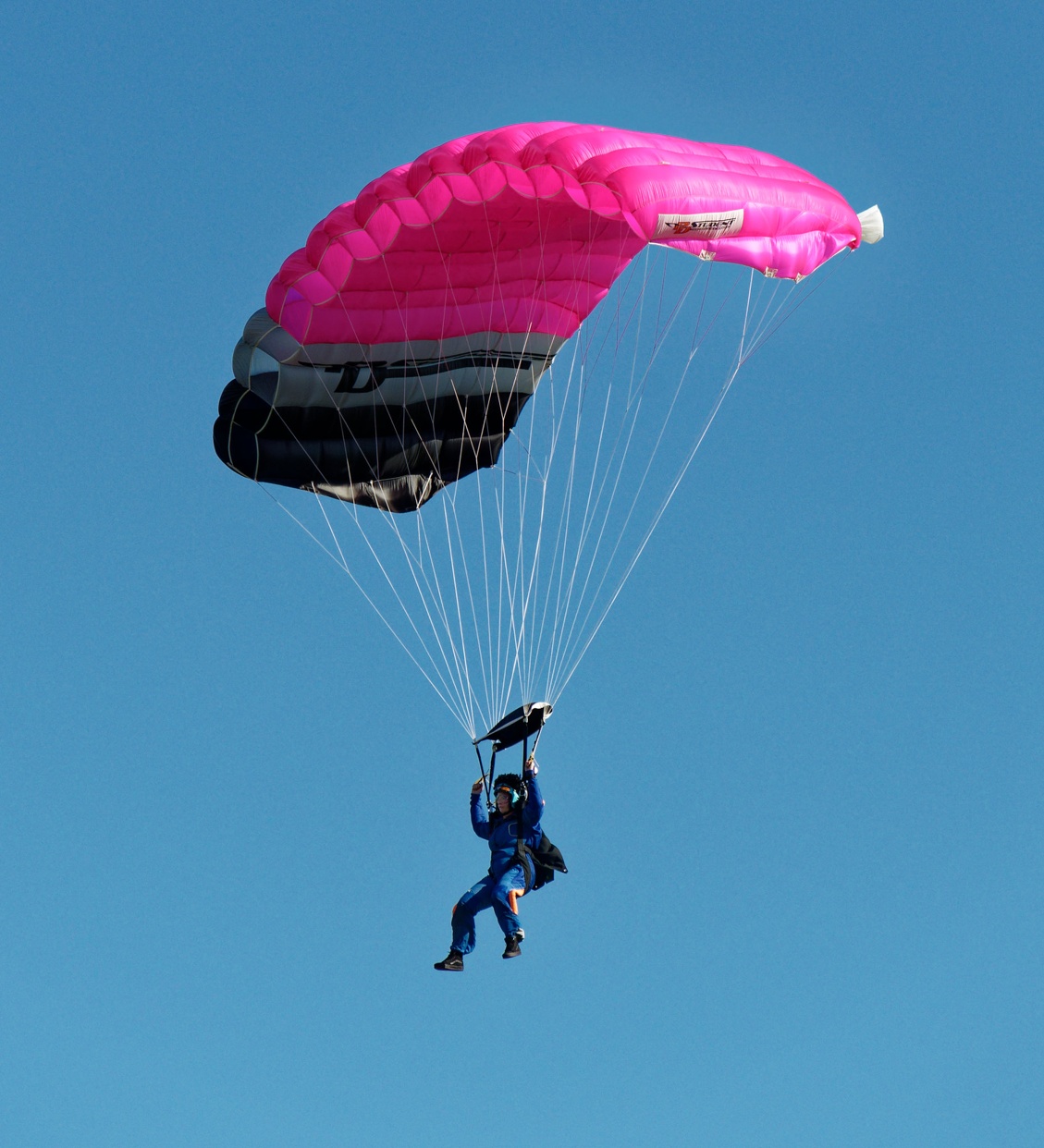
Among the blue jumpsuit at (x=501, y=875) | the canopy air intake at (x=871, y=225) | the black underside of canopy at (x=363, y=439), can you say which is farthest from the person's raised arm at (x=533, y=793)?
the canopy air intake at (x=871, y=225)

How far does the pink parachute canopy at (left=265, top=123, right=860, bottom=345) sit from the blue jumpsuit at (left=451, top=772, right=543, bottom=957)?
167 inches

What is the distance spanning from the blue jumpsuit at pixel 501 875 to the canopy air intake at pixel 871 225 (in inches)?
204

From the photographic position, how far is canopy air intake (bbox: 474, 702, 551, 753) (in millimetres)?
16484

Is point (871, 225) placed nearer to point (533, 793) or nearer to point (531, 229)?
point (531, 229)

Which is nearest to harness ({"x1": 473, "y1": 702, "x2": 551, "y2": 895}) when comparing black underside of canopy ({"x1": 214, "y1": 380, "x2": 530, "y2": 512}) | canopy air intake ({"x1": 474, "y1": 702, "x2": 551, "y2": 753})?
canopy air intake ({"x1": 474, "y1": 702, "x2": 551, "y2": 753})

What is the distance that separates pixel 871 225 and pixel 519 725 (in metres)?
5.00

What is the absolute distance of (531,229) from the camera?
17.3 metres

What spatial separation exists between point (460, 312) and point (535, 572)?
2445 mm

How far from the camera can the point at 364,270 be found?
17156 millimetres

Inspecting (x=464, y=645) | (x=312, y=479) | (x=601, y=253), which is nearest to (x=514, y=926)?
(x=464, y=645)

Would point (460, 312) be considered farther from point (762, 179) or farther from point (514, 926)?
point (514, 926)

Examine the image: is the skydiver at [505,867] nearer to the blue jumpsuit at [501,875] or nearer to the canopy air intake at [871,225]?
the blue jumpsuit at [501,875]

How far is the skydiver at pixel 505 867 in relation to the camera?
16219 millimetres

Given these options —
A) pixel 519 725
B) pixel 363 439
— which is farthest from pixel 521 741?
pixel 363 439
